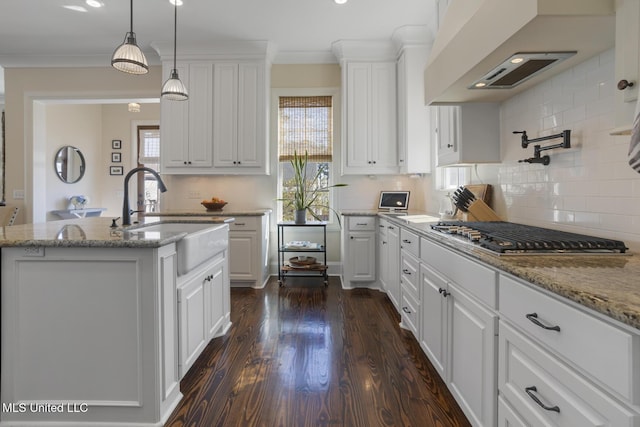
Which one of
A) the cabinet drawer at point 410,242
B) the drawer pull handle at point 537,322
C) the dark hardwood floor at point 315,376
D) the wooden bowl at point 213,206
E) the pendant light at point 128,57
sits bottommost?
the dark hardwood floor at point 315,376

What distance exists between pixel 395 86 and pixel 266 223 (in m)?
2.29

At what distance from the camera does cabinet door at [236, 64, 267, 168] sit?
4.21 metres

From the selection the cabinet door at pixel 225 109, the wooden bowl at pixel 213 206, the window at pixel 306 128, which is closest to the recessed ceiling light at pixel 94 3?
the cabinet door at pixel 225 109

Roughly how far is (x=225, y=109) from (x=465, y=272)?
3.57 metres

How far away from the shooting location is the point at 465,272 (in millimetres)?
1549

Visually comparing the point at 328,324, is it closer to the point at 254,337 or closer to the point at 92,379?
the point at 254,337

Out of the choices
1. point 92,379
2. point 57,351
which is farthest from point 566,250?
point 57,351

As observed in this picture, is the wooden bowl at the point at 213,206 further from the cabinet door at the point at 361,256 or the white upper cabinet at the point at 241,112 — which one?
the cabinet door at the point at 361,256

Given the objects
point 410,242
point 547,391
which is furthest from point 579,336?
point 410,242

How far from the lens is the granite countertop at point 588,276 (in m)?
0.74

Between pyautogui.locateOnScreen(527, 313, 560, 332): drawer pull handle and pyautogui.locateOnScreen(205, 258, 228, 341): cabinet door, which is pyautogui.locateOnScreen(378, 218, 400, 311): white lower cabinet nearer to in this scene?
pyautogui.locateOnScreen(205, 258, 228, 341): cabinet door

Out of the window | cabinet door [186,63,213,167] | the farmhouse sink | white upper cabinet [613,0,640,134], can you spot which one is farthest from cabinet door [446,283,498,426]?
cabinet door [186,63,213,167]

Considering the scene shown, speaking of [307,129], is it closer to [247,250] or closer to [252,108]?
[252,108]

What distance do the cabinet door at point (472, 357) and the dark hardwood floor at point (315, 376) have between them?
227mm
